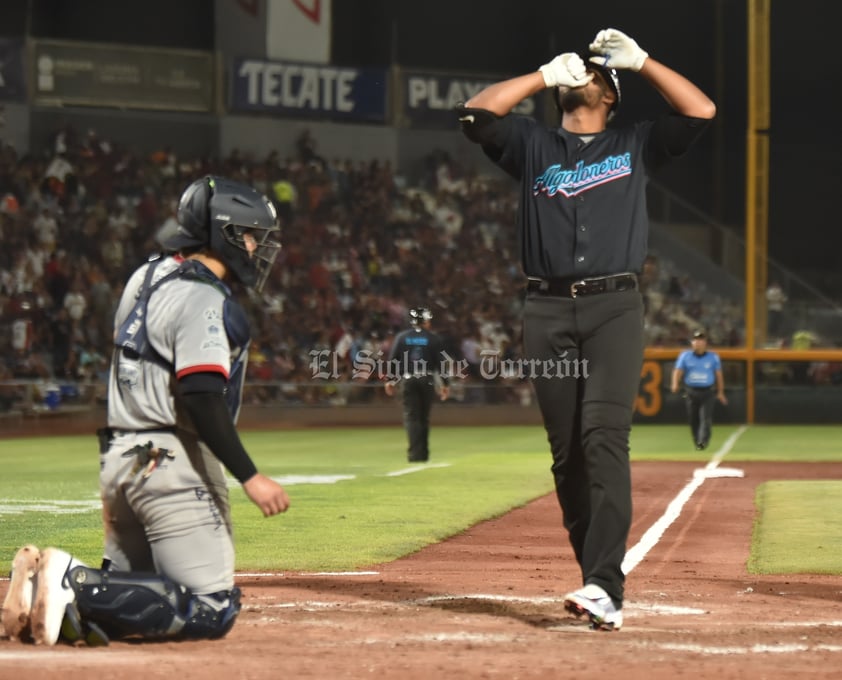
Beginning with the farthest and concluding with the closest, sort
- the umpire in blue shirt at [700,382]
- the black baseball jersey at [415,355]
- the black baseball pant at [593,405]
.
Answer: the umpire in blue shirt at [700,382], the black baseball jersey at [415,355], the black baseball pant at [593,405]

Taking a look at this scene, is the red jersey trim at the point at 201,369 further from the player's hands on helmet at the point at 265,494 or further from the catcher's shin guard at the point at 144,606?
the catcher's shin guard at the point at 144,606

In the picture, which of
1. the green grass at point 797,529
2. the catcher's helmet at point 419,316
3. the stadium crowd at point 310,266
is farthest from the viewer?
the stadium crowd at point 310,266

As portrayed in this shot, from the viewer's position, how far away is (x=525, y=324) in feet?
21.2

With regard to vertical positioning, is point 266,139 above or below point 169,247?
above

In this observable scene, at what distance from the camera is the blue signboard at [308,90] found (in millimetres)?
37531

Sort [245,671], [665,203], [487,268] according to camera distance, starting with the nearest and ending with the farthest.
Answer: [245,671]
[487,268]
[665,203]

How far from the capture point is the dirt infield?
5.08 m

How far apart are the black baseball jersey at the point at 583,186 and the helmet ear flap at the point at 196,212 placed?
125cm

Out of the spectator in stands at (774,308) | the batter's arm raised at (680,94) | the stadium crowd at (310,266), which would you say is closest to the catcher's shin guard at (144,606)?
the batter's arm raised at (680,94)

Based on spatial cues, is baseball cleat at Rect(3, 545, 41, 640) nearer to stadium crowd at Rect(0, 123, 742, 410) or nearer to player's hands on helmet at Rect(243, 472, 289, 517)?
player's hands on helmet at Rect(243, 472, 289, 517)

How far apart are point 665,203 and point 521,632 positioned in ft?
114

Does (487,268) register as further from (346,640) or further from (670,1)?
(346,640)

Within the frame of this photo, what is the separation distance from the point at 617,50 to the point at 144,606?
2.94 m

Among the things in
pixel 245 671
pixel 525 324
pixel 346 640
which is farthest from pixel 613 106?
pixel 245 671
